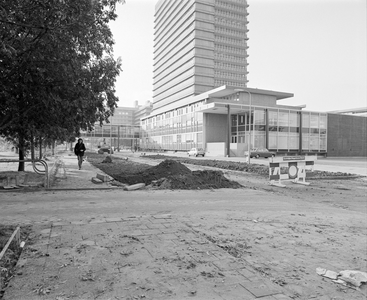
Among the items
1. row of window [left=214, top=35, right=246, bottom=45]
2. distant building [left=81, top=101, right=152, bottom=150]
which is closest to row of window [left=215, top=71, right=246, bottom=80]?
row of window [left=214, top=35, right=246, bottom=45]

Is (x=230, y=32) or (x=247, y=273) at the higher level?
(x=230, y=32)

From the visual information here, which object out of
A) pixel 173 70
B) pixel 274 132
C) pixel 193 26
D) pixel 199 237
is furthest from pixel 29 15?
pixel 173 70

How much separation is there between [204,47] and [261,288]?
9939 centimetres

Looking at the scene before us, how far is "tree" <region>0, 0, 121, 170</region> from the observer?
4234mm

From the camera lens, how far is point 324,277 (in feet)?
12.0

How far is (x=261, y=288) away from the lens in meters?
3.19

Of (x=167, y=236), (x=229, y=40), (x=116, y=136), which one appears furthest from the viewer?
(x=116, y=136)

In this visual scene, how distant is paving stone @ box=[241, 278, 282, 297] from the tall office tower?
91.3 meters

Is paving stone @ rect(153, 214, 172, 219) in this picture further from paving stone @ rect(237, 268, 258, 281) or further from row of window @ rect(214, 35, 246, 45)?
row of window @ rect(214, 35, 246, 45)

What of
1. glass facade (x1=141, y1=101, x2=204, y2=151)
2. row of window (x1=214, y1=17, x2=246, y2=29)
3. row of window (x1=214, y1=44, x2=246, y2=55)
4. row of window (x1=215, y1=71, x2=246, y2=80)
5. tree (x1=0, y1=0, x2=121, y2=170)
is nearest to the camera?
tree (x1=0, y1=0, x2=121, y2=170)

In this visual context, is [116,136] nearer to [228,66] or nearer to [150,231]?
[228,66]

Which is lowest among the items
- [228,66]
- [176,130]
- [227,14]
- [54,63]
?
[54,63]

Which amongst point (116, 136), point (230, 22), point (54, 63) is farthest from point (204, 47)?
point (54, 63)

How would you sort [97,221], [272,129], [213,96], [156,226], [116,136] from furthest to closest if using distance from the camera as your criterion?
[116,136] → [213,96] → [272,129] → [97,221] → [156,226]
